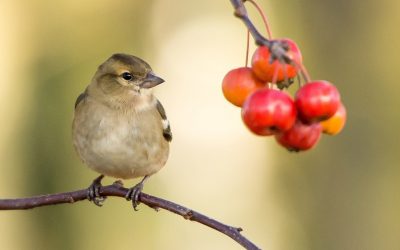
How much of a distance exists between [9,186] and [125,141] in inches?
313

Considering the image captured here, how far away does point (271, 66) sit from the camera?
116 inches

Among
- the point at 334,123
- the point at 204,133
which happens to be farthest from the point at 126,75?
the point at 204,133

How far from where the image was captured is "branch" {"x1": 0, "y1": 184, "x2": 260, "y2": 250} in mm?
3258

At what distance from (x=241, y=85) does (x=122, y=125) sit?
215 centimetres

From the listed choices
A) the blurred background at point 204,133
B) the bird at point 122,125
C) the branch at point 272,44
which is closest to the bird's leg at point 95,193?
the bird at point 122,125

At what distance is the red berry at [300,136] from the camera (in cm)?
273

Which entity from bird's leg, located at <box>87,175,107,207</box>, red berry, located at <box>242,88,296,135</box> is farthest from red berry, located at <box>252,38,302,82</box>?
bird's leg, located at <box>87,175,107,207</box>

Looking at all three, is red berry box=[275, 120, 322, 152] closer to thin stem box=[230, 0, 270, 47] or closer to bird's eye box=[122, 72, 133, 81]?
thin stem box=[230, 0, 270, 47]

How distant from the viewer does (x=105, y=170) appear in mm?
5008

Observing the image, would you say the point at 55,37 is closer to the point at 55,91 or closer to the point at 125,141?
the point at 55,91

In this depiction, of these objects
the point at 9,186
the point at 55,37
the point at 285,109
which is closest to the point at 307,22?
the point at 55,37

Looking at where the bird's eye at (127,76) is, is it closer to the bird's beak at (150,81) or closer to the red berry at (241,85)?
the bird's beak at (150,81)

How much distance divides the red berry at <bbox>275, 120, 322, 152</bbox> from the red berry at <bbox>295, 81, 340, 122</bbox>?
0.03 m

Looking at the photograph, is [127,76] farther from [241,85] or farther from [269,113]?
[269,113]
